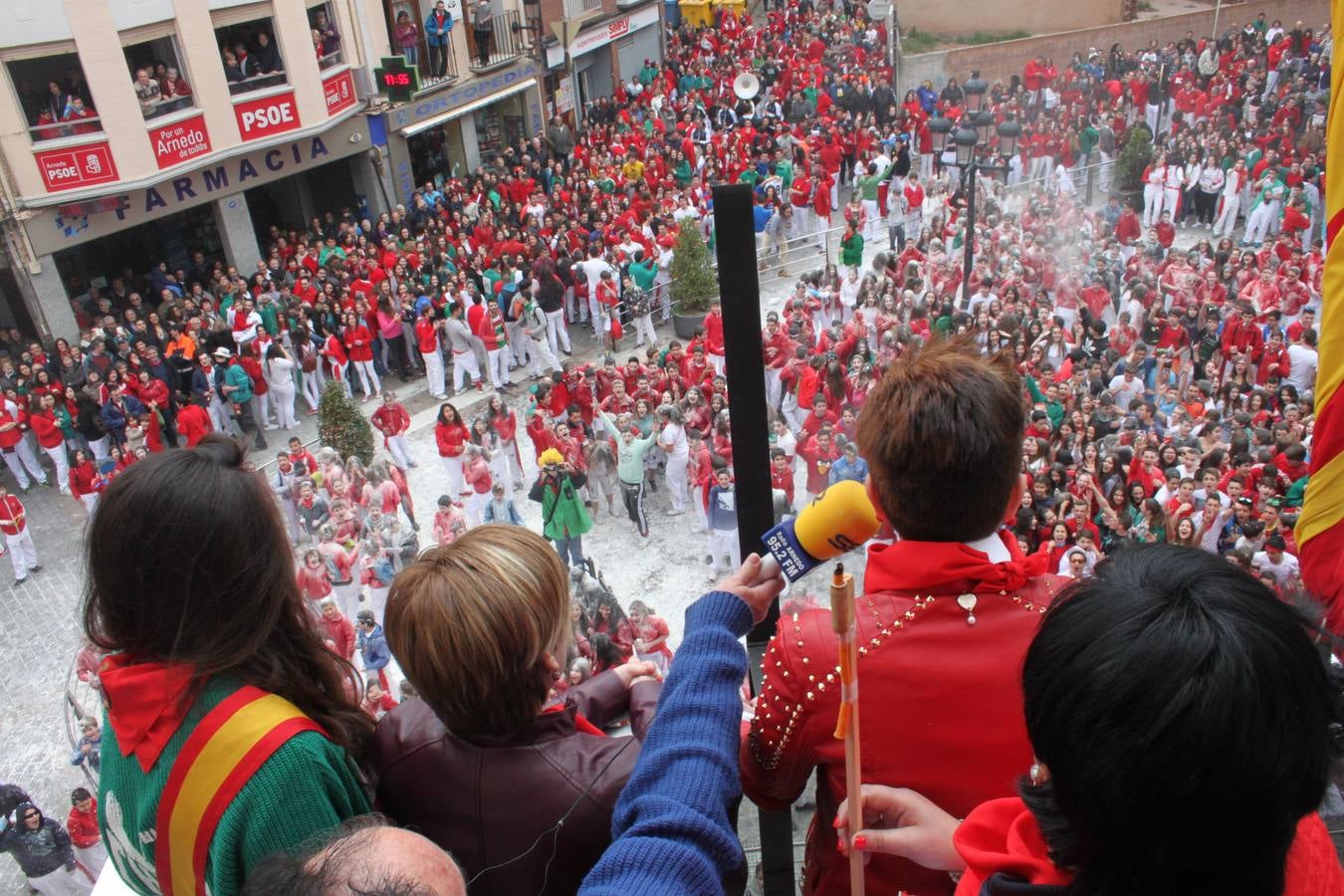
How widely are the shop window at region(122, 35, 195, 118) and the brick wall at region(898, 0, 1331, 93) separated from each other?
1703cm

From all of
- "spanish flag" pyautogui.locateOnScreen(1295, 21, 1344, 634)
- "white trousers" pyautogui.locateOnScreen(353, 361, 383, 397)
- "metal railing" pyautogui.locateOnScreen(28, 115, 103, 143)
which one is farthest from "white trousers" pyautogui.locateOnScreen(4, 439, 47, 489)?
"spanish flag" pyautogui.locateOnScreen(1295, 21, 1344, 634)

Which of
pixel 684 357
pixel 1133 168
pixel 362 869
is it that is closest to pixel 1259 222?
pixel 1133 168

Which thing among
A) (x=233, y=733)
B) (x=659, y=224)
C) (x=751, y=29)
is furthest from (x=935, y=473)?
(x=751, y=29)

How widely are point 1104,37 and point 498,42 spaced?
13899 millimetres

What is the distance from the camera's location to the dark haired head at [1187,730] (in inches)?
45.4

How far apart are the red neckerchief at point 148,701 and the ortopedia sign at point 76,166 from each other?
1562 cm

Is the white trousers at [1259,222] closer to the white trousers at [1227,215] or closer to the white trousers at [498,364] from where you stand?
the white trousers at [1227,215]

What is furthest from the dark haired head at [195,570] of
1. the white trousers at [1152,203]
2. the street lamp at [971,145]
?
the white trousers at [1152,203]

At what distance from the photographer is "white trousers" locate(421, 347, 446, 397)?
14555mm

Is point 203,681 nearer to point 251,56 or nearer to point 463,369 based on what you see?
point 463,369

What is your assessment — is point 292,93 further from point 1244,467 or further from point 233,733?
point 233,733

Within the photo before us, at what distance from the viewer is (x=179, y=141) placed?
1617cm

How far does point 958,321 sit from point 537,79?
563 inches

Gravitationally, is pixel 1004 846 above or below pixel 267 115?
above
